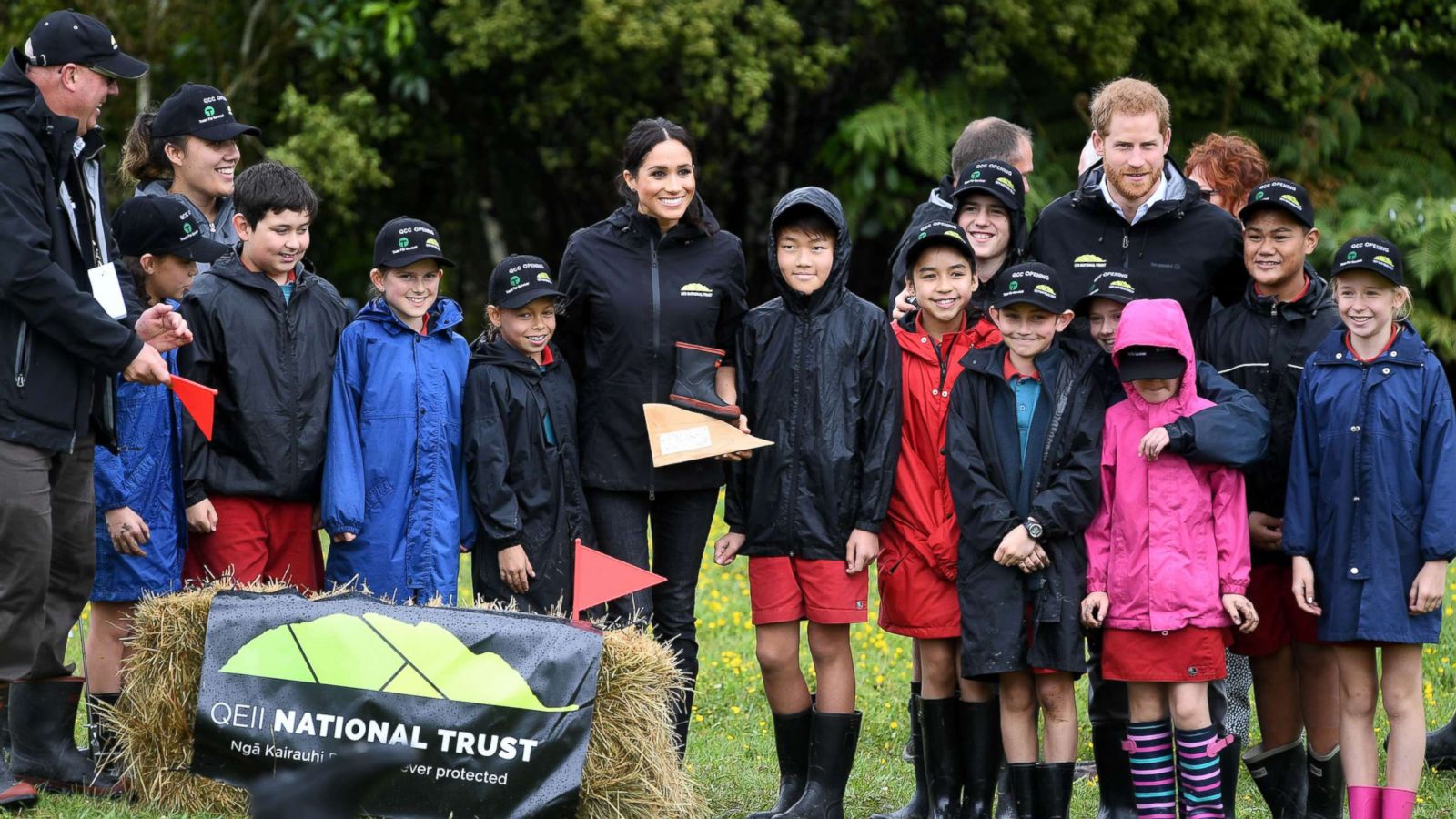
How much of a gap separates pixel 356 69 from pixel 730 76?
3.43 m

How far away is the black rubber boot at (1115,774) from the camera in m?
5.39

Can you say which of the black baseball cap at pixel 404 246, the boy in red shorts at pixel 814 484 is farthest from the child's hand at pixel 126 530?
the boy in red shorts at pixel 814 484

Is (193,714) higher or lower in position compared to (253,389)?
lower

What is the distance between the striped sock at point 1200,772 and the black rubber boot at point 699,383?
1805 mm

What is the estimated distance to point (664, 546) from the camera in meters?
5.71

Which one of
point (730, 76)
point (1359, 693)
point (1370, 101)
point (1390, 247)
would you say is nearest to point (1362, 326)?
point (1390, 247)

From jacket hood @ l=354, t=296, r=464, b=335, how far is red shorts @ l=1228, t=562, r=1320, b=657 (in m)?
2.86

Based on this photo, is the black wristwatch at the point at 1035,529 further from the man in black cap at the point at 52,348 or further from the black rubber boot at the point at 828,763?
the man in black cap at the point at 52,348

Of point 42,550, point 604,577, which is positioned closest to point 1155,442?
point 604,577

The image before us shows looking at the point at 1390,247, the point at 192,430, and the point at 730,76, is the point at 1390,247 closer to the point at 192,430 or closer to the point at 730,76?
the point at 192,430

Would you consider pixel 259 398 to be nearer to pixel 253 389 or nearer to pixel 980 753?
pixel 253 389

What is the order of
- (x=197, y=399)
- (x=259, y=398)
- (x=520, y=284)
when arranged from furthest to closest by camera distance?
1. (x=520, y=284)
2. (x=259, y=398)
3. (x=197, y=399)

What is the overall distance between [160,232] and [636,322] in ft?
5.34

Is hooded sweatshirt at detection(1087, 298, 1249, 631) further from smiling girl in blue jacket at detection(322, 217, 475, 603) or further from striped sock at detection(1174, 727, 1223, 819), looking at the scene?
smiling girl in blue jacket at detection(322, 217, 475, 603)
